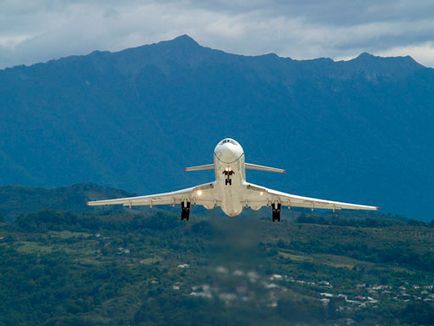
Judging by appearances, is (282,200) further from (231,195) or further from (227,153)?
(227,153)

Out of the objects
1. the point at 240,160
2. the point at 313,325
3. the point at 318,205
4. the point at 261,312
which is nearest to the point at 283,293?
the point at 313,325

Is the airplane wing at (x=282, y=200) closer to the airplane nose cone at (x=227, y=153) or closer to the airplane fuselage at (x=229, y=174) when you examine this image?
the airplane fuselage at (x=229, y=174)

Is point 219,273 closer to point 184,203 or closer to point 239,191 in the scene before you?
point 184,203

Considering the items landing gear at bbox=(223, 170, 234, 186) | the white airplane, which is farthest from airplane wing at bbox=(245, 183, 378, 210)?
landing gear at bbox=(223, 170, 234, 186)

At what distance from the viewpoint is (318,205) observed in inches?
4877

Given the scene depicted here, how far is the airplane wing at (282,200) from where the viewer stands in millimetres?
118875

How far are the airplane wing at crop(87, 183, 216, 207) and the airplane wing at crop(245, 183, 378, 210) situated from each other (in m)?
4.66

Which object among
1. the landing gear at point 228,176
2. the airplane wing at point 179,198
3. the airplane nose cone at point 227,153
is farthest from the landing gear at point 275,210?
the airplane nose cone at point 227,153

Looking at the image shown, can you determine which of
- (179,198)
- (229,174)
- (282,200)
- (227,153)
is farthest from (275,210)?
(227,153)

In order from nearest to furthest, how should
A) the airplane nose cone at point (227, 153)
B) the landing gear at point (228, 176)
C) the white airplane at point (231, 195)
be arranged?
the airplane nose cone at point (227, 153), the white airplane at point (231, 195), the landing gear at point (228, 176)

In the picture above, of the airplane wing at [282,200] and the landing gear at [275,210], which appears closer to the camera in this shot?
the airplane wing at [282,200]

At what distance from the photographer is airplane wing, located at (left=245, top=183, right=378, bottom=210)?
119 m

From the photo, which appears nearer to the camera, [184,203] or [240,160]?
[240,160]

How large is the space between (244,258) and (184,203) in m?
16.7
